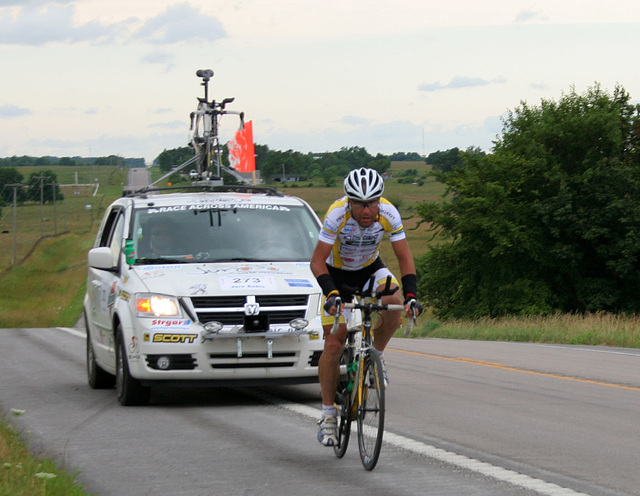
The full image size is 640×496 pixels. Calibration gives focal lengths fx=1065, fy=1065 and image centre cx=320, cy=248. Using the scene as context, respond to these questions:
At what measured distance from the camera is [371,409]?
629cm

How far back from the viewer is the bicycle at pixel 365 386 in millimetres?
6176

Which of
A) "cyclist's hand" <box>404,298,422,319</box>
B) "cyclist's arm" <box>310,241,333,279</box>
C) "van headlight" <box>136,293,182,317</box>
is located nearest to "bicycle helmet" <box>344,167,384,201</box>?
"cyclist's arm" <box>310,241,333,279</box>

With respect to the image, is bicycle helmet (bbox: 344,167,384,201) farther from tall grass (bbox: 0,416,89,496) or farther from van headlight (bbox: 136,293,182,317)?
van headlight (bbox: 136,293,182,317)

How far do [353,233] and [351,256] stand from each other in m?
0.24

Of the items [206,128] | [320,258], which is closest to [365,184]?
[320,258]

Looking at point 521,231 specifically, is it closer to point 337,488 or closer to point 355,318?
point 355,318

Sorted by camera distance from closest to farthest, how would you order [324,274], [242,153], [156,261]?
[324,274], [156,261], [242,153]

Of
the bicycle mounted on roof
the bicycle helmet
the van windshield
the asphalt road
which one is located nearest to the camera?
the asphalt road

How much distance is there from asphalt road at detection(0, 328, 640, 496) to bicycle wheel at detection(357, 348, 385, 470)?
0.44 ft

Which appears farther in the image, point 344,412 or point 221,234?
point 221,234

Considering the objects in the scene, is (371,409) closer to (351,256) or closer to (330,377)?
(330,377)

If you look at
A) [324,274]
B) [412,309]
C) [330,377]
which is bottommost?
[330,377]

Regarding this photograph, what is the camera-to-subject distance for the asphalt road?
5984mm

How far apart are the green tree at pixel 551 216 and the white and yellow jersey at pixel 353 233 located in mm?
43289
